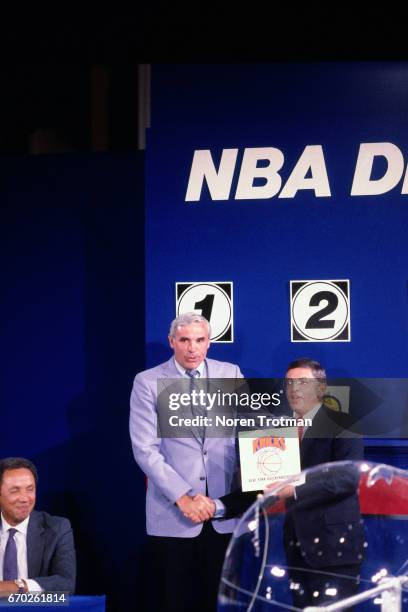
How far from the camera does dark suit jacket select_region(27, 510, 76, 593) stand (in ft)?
14.5

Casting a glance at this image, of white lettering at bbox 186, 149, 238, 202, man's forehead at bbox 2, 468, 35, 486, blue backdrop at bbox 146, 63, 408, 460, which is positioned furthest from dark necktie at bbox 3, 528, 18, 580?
white lettering at bbox 186, 149, 238, 202

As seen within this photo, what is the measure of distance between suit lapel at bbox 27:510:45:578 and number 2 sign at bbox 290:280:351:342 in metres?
1.76

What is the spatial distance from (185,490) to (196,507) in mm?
101

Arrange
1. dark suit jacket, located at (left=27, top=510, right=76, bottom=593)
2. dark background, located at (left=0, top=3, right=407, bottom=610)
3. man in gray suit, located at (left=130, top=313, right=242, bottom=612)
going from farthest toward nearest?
dark background, located at (left=0, top=3, right=407, bottom=610) → man in gray suit, located at (left=130, top=313, right=242, bottom=612) → dark suit jacket, located at (left=27, top=510, right=76, bottom=593)

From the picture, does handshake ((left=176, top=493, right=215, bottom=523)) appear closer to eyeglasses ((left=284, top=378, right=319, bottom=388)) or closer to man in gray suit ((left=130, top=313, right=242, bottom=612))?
man in gray suit ((left=130, top=313, right=242, bottom=612))

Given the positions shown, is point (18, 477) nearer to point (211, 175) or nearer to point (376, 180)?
point (211, 175)

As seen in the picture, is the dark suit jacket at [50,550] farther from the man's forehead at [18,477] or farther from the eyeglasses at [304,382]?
the eyeglasses at [304,382]

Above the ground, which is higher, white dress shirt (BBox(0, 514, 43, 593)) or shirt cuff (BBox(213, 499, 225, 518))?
shirt cuff (BBox(213, 499, 225, 518))

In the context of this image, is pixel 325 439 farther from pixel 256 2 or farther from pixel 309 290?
pixel 256 2

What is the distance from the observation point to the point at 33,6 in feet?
16.7

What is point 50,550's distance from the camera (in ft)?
14.7

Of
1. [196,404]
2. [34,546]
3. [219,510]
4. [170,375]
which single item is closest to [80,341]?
[170,375]

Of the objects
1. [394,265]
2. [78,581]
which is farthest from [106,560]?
[394,265]

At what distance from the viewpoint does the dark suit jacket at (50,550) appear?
4.43 metres
